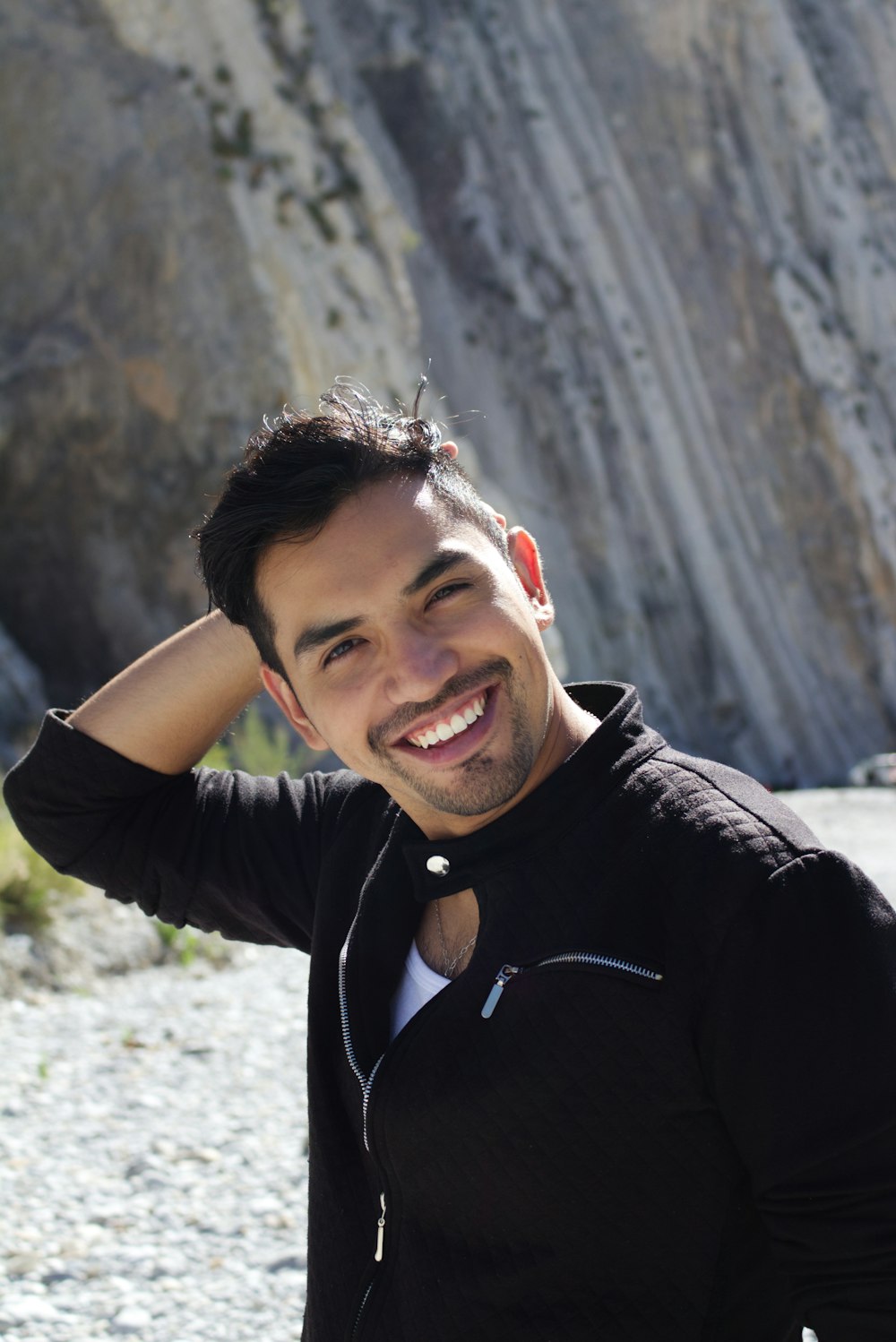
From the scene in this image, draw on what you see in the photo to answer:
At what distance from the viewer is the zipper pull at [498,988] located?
142cm

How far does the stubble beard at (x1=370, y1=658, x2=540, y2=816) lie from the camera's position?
1.56m

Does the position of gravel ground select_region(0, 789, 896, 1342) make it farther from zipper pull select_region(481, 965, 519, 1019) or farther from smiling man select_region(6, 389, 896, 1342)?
zipper pull select_region(481, 965, 519, 1019)

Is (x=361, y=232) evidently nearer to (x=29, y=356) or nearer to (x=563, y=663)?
(x=29, y=356)

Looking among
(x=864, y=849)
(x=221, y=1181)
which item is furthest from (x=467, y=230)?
(x=221, y=1181)

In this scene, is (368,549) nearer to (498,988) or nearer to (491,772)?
(491,772)

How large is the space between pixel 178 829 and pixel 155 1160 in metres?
2.58

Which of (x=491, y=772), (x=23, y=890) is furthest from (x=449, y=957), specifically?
(x=23, y=890)

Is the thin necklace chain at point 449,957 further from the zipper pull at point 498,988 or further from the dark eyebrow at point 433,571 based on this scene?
the dark eyebrow at point 433,571

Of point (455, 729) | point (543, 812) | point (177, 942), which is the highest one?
point (455, 729)

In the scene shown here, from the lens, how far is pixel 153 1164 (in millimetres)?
4055

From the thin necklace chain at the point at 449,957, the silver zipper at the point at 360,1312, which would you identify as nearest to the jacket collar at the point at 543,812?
the thin necklace chain at the point at 449,957

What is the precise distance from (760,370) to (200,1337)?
65.9 feet

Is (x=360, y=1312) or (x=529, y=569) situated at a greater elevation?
(x=529, y=569)

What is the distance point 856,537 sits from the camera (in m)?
20.4
